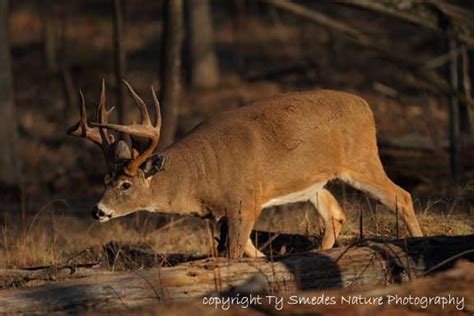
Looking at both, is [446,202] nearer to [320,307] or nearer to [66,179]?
[320,307]

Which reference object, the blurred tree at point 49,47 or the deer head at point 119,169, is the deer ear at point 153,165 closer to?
the deer head at point 119,169

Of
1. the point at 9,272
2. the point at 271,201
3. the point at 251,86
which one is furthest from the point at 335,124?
the point at 251,86

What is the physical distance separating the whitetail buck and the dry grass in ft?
0.98

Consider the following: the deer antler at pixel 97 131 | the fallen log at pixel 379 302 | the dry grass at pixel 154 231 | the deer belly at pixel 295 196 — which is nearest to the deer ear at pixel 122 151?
the deer antler at pixel 97 131

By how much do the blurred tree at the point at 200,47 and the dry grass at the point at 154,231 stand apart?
1411 centimetres

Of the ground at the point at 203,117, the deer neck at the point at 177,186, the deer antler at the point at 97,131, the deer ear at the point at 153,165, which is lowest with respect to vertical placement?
the ground at the point at 203,117

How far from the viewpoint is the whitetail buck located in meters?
10.0

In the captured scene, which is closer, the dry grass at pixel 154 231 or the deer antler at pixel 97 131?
the deer antler at pixel 97 131

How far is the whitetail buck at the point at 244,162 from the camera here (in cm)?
1004

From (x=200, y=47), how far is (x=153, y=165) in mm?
18542

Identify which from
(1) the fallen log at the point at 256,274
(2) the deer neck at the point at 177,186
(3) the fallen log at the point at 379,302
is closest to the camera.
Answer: (3) the fallen log at the point at 379,302

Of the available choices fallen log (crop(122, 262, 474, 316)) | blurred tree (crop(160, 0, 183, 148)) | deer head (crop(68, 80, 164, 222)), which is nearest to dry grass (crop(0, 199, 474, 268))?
deer head (crop(68, 80, 164, 222))

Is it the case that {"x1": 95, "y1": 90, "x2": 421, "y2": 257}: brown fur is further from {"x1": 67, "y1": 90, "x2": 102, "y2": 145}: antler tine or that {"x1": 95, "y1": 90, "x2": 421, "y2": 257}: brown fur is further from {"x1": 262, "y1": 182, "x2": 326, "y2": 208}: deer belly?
{"x1": 67, "y1": 90, "x2": 102, "y2": 145}: antler tine

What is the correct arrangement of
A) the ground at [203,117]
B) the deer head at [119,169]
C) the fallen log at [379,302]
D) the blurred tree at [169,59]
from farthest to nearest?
the blurred tree at [169,59] → the ground at [203,117] → the deer head at [119,169] → the fallen log at [379,302]
